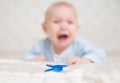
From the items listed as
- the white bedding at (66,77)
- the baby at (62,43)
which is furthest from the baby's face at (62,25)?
the white bedding at (66,77)

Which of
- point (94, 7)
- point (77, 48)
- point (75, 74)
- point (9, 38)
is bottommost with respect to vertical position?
point (75, 74)

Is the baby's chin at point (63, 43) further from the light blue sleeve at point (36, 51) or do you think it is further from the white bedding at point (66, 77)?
the white bedding at point (66, 77)

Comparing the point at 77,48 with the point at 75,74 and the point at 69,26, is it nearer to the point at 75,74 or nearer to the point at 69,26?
the point at 69,26

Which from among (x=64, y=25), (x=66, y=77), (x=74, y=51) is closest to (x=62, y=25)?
(x=64, y=25)

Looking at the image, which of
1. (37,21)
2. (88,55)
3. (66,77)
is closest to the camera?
(66,77)

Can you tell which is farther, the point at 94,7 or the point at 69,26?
the point at 94,7

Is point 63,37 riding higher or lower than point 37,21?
lower

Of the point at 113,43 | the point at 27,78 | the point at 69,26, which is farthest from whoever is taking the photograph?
the point at 113,43

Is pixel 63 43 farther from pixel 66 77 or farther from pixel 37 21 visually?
pixel 37 21

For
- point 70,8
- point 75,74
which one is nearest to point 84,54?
point 70,8

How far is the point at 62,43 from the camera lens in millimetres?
1230

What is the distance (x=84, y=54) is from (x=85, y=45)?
0.13 feet

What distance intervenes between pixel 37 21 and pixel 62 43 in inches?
24.7

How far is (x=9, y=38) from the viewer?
182 centimetres
